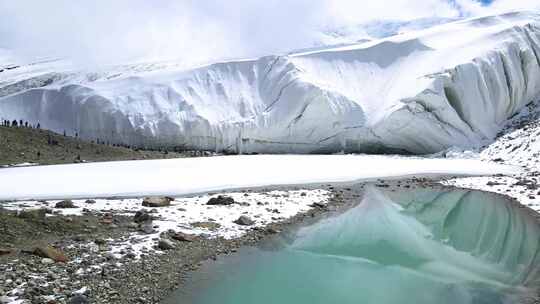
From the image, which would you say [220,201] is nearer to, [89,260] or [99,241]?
[99,241]

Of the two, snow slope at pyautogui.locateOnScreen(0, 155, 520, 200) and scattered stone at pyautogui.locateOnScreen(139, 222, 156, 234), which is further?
snow slope at pyautogui.locateOnScreen(0, 155, 520, 200)

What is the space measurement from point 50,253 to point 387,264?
22.7 feet

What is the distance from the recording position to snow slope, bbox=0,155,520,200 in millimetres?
18344

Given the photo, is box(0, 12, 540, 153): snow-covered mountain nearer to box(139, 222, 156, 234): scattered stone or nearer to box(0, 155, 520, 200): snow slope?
box(0, 155, 520, 200): snow slope

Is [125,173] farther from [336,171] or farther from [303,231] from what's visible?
[303,231]

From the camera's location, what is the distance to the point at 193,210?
1457 centimetres

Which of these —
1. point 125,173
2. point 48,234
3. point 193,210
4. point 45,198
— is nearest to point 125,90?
point 125,173

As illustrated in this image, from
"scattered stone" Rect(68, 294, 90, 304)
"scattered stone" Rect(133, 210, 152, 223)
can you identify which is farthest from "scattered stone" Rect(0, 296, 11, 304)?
"scattered stone" Rect(133, 210, 152, 223)

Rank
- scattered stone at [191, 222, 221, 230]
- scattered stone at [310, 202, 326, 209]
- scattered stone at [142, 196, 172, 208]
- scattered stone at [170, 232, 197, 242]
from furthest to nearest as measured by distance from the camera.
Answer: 1. scattered stone at [310, 202, 326, 209]
2. scattered stone at [142, 196, 172, 208]
3. scattered stone at [191, 222, 221, 230]
4. scattered stone at [170, 232, 197, 242]

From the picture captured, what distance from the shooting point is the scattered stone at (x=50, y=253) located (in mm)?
9070

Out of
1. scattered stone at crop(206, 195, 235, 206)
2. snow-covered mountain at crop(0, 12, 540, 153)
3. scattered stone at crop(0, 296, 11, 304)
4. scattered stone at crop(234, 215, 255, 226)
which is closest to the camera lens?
scattered stone at crop(0, 296, 11, 304)

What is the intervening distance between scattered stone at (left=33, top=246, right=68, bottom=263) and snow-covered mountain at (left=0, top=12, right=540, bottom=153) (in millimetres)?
28493

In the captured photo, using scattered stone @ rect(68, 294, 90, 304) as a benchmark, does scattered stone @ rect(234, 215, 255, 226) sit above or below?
above

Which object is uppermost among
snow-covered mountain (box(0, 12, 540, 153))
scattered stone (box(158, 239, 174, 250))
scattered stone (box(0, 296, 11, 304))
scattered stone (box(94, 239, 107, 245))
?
snow-covered mountain (box(0, 12, 540, 153))
